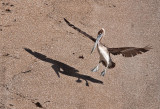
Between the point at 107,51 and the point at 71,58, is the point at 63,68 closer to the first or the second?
the point at 71,58

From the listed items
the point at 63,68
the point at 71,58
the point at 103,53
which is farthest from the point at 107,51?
the point at 63,68

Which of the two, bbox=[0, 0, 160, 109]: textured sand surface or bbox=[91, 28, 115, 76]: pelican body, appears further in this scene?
bbox=[91, 28, 115, 76]: pelican body

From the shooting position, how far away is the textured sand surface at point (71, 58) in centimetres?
807

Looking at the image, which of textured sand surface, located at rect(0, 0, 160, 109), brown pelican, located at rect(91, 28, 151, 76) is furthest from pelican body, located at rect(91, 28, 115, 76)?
textured sand surface, located at rect(0, 0, 160, 109)

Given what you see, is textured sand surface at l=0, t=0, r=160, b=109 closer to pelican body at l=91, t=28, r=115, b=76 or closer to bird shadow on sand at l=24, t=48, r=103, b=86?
bird shadow on sand at l=24, t=48, r=103, b=86

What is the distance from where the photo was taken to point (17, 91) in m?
7.84

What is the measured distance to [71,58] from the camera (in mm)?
9148

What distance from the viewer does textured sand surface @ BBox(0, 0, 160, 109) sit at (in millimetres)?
8070

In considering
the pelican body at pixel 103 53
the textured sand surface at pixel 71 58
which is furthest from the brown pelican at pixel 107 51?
the textured sand surface at pixel 71 58

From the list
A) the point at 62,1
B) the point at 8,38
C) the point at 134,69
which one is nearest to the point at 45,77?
the point at 8,38

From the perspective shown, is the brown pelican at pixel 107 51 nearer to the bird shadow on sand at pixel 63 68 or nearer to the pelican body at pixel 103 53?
the pelican body at pixel 103 53

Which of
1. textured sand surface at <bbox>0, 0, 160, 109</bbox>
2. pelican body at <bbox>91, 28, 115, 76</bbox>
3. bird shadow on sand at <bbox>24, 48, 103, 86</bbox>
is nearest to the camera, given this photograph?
textured sand surface at <bbox>0, 0, 160, 109</bbox>

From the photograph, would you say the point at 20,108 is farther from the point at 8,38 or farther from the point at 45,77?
the point at 8,38

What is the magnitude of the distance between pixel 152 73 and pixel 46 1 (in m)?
3.78
